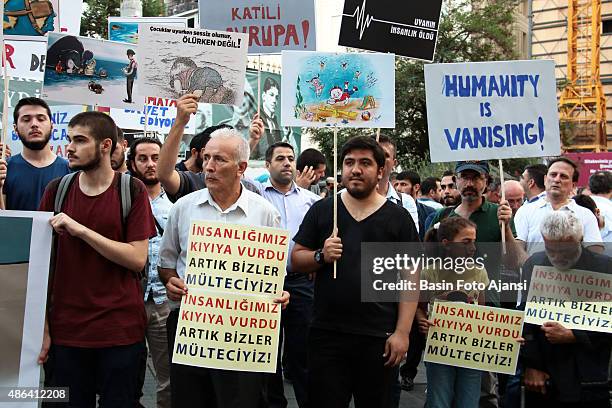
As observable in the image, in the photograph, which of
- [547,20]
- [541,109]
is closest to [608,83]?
[547,20]

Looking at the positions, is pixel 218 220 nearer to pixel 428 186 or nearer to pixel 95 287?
pixel 95 287

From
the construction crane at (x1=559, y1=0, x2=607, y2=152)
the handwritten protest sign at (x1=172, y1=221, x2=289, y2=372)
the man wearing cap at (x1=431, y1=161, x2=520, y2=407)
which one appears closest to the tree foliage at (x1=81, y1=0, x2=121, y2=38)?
the man wearing cap at (x1=431, y1=161, x2=520, y2=407)

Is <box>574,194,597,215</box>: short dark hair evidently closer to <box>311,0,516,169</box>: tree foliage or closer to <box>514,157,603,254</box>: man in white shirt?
<box>514,157,603,254</box>: man in white shirt

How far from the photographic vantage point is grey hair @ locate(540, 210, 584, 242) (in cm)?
427

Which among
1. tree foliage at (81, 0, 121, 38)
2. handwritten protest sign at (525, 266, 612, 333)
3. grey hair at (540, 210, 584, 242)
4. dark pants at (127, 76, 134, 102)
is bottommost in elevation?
handwritten protest sign at (525, 266, 612, 333)

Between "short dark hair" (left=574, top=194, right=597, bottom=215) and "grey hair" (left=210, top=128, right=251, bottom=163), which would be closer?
"grey hair" (left=210, top=128, right=251, bottom=163)

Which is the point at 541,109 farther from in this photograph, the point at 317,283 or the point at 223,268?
the point at 223,268

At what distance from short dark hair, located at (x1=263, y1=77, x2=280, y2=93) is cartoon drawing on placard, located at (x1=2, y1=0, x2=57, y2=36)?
1510 cm

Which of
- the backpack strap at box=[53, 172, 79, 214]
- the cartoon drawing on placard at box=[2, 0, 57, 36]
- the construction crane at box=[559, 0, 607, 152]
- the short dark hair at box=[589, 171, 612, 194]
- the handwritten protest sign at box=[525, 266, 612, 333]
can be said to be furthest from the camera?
the construction crane at box=[559, 0, 607, 152]

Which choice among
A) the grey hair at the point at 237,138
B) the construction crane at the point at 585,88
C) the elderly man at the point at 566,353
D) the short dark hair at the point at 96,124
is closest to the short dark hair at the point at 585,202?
the elderly man at the point at 566,353

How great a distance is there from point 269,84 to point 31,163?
56.5 feet

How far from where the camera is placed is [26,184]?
502 centimetres

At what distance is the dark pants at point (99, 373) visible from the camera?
3979 mm

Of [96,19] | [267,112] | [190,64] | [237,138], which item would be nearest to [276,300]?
[237,138]
